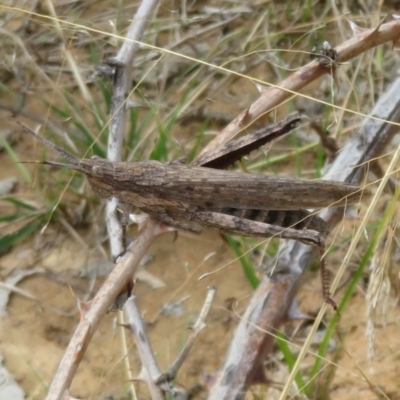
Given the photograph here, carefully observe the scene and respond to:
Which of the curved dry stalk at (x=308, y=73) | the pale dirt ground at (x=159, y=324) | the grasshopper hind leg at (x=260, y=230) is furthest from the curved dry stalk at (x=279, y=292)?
the pale dirt ground at (x=159, y=324)

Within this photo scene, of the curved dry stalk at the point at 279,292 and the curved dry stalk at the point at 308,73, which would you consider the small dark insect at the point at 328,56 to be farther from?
the curved dry stalk at the point at 279,292

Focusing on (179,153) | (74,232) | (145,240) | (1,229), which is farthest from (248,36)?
(145,240)

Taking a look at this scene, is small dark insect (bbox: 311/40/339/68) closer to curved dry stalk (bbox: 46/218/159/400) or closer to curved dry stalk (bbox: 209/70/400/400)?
curved dry stalk (bbox: 209/70/400/400)

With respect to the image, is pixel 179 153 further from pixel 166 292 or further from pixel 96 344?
pixel 96 344

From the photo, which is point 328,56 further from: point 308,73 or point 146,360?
point 146,360

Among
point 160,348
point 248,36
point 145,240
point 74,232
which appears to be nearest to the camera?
point 145,240

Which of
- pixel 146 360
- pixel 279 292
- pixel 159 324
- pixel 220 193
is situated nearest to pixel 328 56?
pixel 220 193
